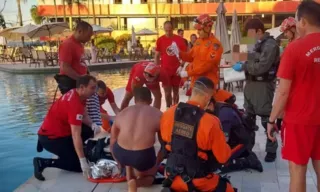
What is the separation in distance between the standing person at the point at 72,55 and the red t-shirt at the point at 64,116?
1.89 feet

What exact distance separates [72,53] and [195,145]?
7.96 feet

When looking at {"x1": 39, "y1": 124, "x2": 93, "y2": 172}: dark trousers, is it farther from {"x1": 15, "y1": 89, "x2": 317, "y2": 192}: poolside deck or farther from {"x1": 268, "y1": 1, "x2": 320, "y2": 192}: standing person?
{"x1": 268, "y1": 1, "x2": 320, "y2": 192}: standing person

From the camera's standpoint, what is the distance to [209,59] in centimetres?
482

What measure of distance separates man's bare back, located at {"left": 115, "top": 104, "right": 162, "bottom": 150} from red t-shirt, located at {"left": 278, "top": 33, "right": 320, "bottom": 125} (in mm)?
1161

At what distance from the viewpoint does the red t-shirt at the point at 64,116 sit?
13.1 feet

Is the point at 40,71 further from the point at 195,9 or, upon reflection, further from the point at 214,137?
the point at 195,9

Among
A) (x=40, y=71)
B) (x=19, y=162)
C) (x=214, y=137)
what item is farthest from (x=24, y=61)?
(x=214, y=137)

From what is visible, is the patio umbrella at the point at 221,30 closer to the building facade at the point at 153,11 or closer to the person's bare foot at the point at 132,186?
the person's bare foot at the point at 132,186

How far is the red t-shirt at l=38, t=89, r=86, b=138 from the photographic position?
398 cm

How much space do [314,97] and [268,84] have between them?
1.59 m

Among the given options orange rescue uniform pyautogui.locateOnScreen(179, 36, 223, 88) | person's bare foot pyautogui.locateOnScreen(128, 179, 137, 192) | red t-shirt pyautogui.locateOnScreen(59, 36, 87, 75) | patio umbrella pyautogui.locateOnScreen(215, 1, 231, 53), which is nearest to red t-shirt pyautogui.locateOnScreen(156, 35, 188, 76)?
orange rescue uniform pyautogui.locateOnScreen(179, 36, 223, 88)

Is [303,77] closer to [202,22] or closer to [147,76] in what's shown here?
[202,22]

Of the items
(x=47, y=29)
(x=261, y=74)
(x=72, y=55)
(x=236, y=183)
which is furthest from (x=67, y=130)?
(x=47, y=29)

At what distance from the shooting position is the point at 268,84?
428 cm
